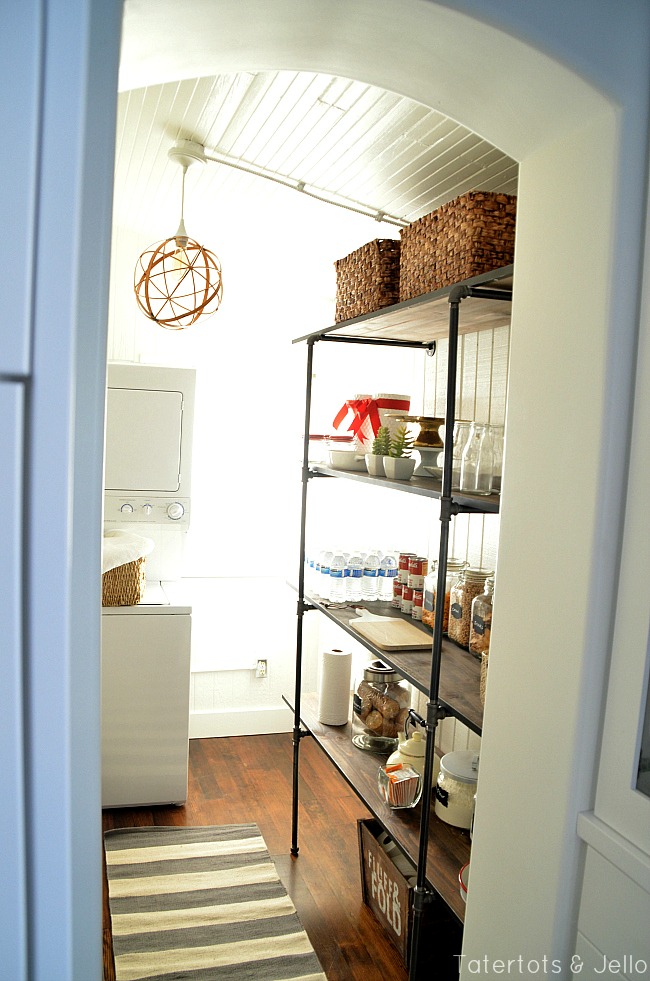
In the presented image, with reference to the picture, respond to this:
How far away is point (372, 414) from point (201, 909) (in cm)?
176

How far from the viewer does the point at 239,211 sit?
3.27 metres

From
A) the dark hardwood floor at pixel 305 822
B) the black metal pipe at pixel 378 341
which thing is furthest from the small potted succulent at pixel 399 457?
the dark hardwood floor at pixel 305 822

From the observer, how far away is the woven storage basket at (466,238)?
1870 millimetres

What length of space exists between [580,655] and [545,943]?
1.79 ft

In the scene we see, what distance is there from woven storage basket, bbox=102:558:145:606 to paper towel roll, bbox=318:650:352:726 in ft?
3.00

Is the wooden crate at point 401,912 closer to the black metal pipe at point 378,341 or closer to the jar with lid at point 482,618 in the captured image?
the jar with lid at point 482,618

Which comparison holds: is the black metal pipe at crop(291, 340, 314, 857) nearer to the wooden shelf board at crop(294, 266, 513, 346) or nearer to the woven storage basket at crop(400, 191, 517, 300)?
the wooden shelf board at crop(294, 266, 513, 346)

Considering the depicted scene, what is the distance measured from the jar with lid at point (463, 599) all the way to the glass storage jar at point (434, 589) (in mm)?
35

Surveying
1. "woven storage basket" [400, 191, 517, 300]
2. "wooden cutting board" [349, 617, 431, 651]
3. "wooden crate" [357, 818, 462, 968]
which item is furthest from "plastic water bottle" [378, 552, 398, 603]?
"woven storage basket" [400, 191, 517, 300]

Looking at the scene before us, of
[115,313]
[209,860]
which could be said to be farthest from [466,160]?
[209,860]

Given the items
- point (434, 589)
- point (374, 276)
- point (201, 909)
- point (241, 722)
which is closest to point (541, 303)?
point (374, 276)

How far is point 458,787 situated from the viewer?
7.22 ft

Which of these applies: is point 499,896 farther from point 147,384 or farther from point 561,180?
point 147,384

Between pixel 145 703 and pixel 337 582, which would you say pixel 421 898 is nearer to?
pixel 337 582
